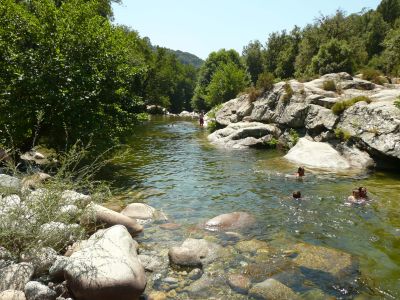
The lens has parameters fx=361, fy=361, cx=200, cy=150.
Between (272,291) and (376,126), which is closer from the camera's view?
(272,291)

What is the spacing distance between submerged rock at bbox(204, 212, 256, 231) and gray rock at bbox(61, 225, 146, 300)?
13.7ft

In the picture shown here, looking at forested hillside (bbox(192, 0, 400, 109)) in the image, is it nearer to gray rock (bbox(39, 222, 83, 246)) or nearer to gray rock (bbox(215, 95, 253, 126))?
gray rock (bbox(215, 95, 253, 126))

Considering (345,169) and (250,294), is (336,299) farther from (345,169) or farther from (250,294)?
(345,169)

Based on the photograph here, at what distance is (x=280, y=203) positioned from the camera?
14734 mm

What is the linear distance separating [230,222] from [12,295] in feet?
23.8

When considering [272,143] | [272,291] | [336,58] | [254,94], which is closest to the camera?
[272,291]

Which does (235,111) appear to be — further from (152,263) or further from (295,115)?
(152,263)

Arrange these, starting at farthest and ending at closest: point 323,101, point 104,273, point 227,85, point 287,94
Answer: point 227,85 < point 287,94 < point 323,101 < point 104,273

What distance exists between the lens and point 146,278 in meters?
8.20

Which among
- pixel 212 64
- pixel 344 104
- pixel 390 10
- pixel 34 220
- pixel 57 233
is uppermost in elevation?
pixel 390 10

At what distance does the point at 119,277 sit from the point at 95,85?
11.5 meters

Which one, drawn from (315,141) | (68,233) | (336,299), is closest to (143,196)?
(68,233)

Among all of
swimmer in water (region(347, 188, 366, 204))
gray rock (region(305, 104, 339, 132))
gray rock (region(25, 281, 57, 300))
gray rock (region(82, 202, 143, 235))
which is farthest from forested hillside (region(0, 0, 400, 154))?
gray rock (region(305, 104, 339, 132))

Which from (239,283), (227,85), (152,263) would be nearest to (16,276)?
(152,263)
